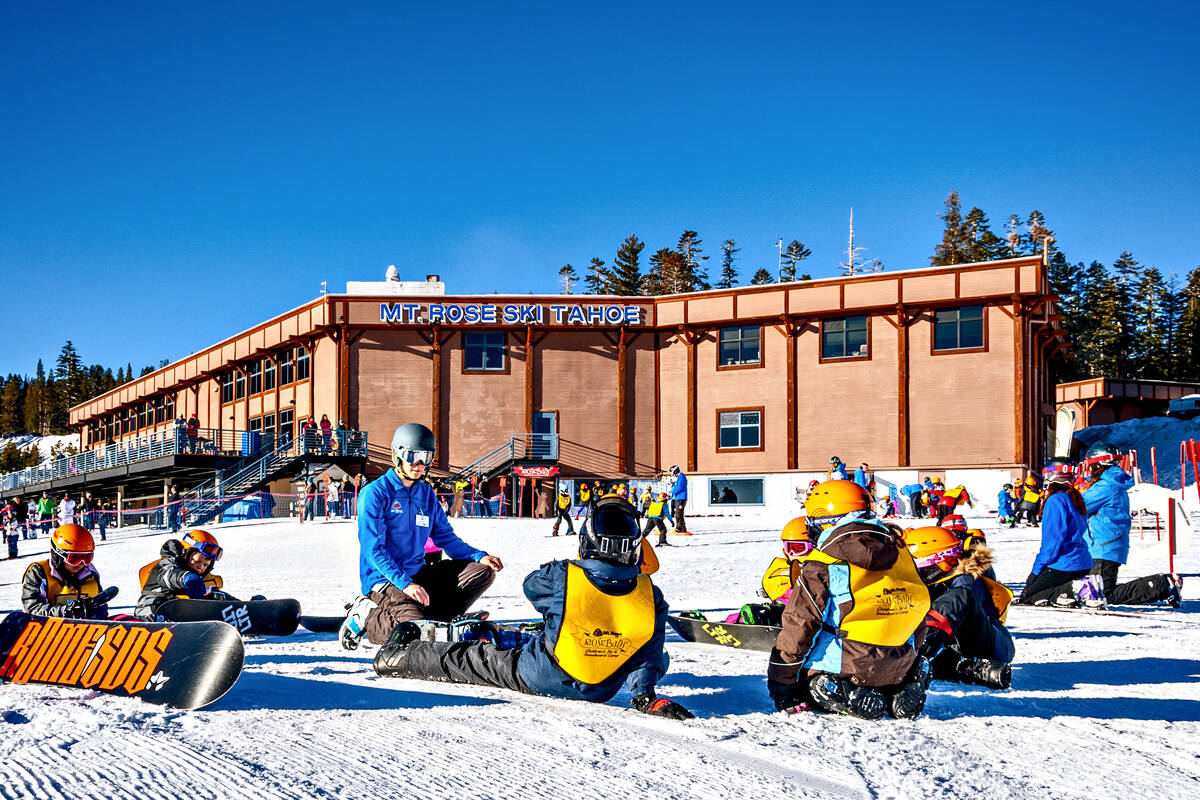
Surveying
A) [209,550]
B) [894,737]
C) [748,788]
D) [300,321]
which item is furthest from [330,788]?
[300,321]

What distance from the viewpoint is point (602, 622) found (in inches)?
180

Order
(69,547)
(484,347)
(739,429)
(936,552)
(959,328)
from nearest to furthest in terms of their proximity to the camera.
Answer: (936,552) < (69,547) < (959,328) < (739,429) < (484,347)

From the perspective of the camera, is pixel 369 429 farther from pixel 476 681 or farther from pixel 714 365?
pixel 476 681

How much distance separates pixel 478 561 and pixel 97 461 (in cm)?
4049

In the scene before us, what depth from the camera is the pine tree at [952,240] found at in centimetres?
7344

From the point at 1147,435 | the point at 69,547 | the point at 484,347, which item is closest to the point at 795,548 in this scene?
the point at 69,547

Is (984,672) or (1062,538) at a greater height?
(1062,538)

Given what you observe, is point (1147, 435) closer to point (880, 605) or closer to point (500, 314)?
point (500, 314)

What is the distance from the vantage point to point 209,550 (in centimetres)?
709

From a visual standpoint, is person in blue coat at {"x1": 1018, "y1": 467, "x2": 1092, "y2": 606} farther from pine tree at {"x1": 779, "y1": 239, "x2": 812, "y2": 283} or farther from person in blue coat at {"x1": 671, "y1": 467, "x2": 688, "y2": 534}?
pine tree at {"x1": 779, "y1": 239, "x2": 812, "y2": 283}

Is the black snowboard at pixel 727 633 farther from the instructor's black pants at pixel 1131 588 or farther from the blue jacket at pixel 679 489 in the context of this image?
the blue jacket at pixel 679 489

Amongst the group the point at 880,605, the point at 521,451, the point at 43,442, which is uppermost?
the point at 43,442

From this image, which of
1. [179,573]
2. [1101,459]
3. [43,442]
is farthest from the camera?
[43,442]

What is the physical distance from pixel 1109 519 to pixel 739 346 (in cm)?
2485
